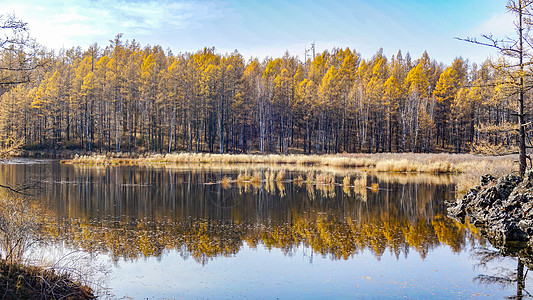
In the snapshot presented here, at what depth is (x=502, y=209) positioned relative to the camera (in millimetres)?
14234

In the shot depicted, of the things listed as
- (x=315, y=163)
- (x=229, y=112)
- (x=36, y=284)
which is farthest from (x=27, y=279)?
(x=229, y=112)

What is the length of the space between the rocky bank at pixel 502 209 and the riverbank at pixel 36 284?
12.0 meters

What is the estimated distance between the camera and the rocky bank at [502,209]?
12719mm

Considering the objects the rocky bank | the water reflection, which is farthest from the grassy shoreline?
the rocky bank

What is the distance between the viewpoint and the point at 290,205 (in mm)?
19062

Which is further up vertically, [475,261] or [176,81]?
[176,81]

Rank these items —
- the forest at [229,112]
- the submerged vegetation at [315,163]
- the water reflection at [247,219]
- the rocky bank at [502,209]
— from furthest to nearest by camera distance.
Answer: the forest at [229,112], the submerged vegetation at [315,163], the rocky bank at [502,209], the water reflection at [247,219]

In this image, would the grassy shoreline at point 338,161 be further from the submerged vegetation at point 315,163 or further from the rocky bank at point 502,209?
the rocky bank at point 502,209

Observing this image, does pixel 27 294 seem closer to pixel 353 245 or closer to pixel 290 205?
pixel 353 245

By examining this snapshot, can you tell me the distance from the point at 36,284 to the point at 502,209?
14369mm

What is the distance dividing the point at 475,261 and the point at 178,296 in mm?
7809

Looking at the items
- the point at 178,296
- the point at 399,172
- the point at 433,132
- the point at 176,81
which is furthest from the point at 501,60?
the point at 433,132

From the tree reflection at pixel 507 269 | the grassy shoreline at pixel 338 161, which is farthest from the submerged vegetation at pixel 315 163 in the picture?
the tree reflection at pixel 507 269

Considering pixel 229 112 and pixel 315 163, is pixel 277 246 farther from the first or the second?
pixel 229 112
